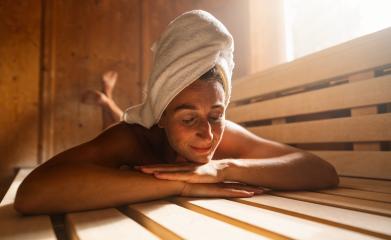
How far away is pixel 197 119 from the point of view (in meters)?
1.19

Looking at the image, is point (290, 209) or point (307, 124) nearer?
point (290, 209)

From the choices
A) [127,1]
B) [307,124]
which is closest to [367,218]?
[307,124]

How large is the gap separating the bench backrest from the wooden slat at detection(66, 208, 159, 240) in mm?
1334

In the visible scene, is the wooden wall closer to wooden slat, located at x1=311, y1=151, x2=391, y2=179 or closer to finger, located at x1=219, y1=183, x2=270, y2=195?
wooden slat, located at x1=311, y1=151, x2=391, y2=179

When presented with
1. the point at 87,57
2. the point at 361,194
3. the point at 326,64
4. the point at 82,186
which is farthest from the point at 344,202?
the point at 87,57

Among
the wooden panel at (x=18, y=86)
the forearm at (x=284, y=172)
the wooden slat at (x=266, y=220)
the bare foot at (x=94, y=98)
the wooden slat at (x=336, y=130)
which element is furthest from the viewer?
the bare foot at (x=94, y=98)

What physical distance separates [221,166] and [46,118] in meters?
2.45

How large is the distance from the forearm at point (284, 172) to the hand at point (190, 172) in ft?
0.12

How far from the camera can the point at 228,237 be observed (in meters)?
0.69

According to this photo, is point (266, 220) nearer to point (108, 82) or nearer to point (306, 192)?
point (306, 192)

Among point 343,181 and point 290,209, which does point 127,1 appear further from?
point 290,209

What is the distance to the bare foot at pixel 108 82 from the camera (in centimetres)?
320

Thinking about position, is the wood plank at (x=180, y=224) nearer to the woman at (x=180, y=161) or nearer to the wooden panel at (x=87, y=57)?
the woman at (x=180, y=161)

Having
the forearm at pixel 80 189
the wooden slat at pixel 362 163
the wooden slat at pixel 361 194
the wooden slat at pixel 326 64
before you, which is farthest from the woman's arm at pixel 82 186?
the wooden slat at pixel 326 64
